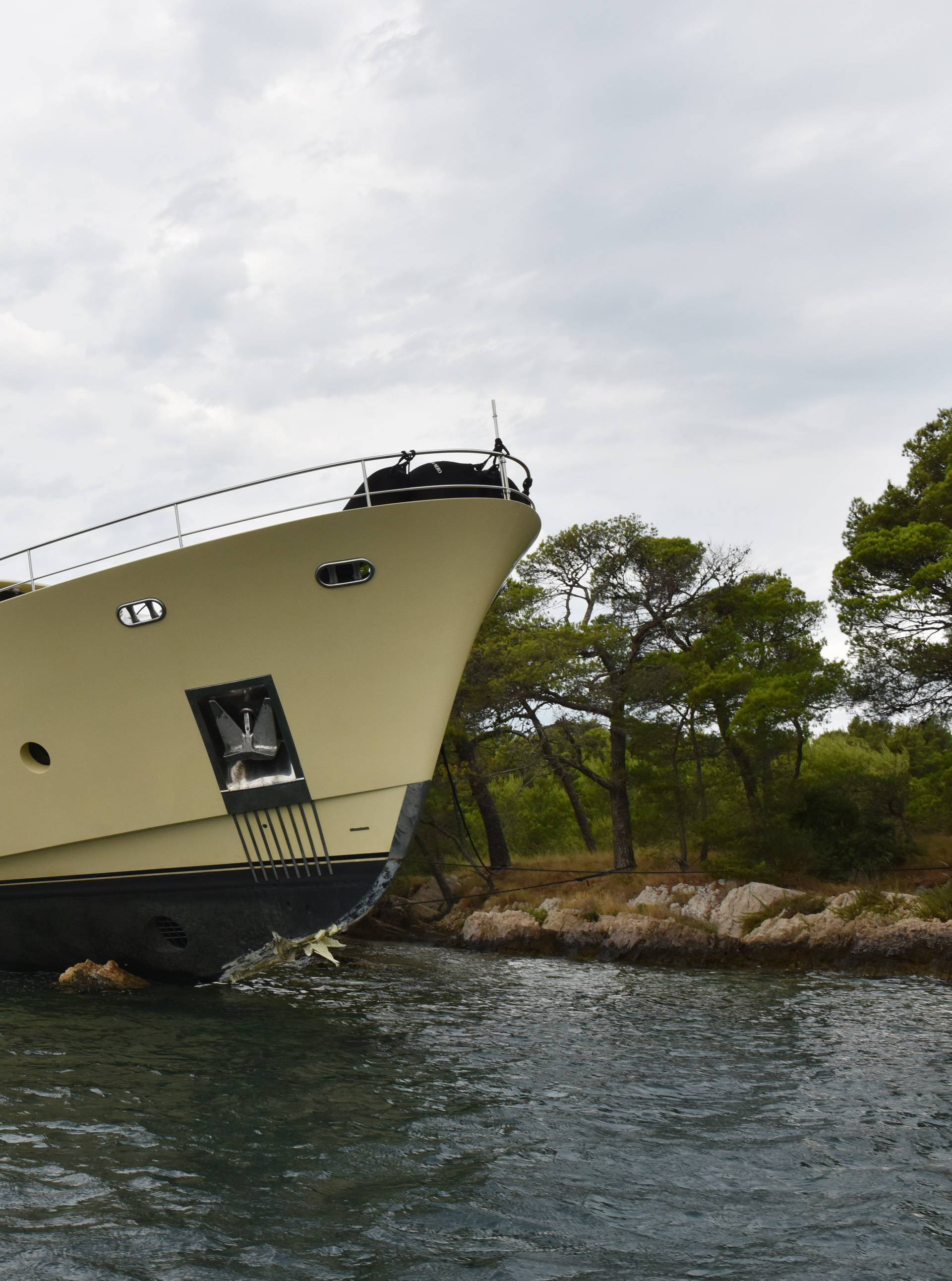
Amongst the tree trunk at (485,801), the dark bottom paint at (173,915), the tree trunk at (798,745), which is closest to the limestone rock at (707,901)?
the tree trunk at (798,745)

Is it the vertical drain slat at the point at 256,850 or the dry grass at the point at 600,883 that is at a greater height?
the vertical drain slat at the point at 256,850

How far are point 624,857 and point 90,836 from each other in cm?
1322

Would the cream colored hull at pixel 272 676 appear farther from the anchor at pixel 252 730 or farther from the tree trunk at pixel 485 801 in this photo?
the tree trunk at pixel 485 801

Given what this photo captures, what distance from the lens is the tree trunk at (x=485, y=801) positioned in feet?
73.5

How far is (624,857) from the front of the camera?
20422 mm

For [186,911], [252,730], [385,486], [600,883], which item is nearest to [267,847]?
[252,730]

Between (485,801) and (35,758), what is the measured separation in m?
14.5

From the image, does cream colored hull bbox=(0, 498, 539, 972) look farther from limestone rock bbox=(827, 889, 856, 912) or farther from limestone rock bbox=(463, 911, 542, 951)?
limestone rock bbox=(463, 911, 542, 951)

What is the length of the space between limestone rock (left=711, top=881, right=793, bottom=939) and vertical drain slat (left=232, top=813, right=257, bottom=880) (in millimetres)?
9161

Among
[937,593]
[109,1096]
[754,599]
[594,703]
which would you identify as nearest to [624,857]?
[594,703]

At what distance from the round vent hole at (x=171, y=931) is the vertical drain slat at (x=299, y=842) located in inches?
71.9

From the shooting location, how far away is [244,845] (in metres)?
9.35

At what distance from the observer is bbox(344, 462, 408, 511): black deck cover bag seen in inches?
356

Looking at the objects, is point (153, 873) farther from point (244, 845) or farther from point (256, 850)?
point (256, 850)
